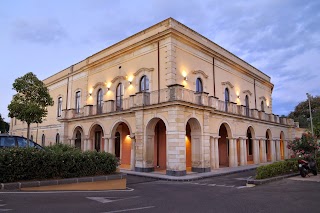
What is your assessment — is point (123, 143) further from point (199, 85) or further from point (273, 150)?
point (273, 150)

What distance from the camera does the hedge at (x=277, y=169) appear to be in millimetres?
11758

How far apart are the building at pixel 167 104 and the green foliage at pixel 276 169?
15.2 feet

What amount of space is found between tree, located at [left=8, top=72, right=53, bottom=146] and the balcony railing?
5.48m

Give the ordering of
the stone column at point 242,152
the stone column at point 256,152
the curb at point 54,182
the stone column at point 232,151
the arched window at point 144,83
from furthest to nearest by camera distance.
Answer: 1. the stone column at point 256,152
2. the stone column at point 242,152
3. the stone column at point 232,151
4. the arched window at point 144,83
5. the curb at point 54,182

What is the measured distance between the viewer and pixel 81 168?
9.42 m

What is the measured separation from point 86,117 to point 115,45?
6.55 meters

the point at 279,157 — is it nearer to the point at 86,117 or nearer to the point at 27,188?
the point at 86,117

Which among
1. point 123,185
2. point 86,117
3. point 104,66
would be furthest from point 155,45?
point 123,185

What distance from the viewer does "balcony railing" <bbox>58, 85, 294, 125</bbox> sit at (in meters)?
15.6

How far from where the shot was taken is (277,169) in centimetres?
1287

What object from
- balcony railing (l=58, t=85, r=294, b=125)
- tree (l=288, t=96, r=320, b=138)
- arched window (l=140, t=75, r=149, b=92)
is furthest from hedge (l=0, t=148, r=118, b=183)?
tree (l=288, t=96, r=320, b=138)

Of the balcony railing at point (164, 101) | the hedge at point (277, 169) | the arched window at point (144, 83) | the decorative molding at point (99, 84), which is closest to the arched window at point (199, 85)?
the balcony railing at point (164, 101)

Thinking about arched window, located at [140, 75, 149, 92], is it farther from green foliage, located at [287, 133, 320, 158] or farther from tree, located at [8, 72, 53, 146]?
green foliage, located at [287, 133, 320, 158]

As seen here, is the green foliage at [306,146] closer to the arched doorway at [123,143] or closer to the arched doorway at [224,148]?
the arched doorway at [224,148]
